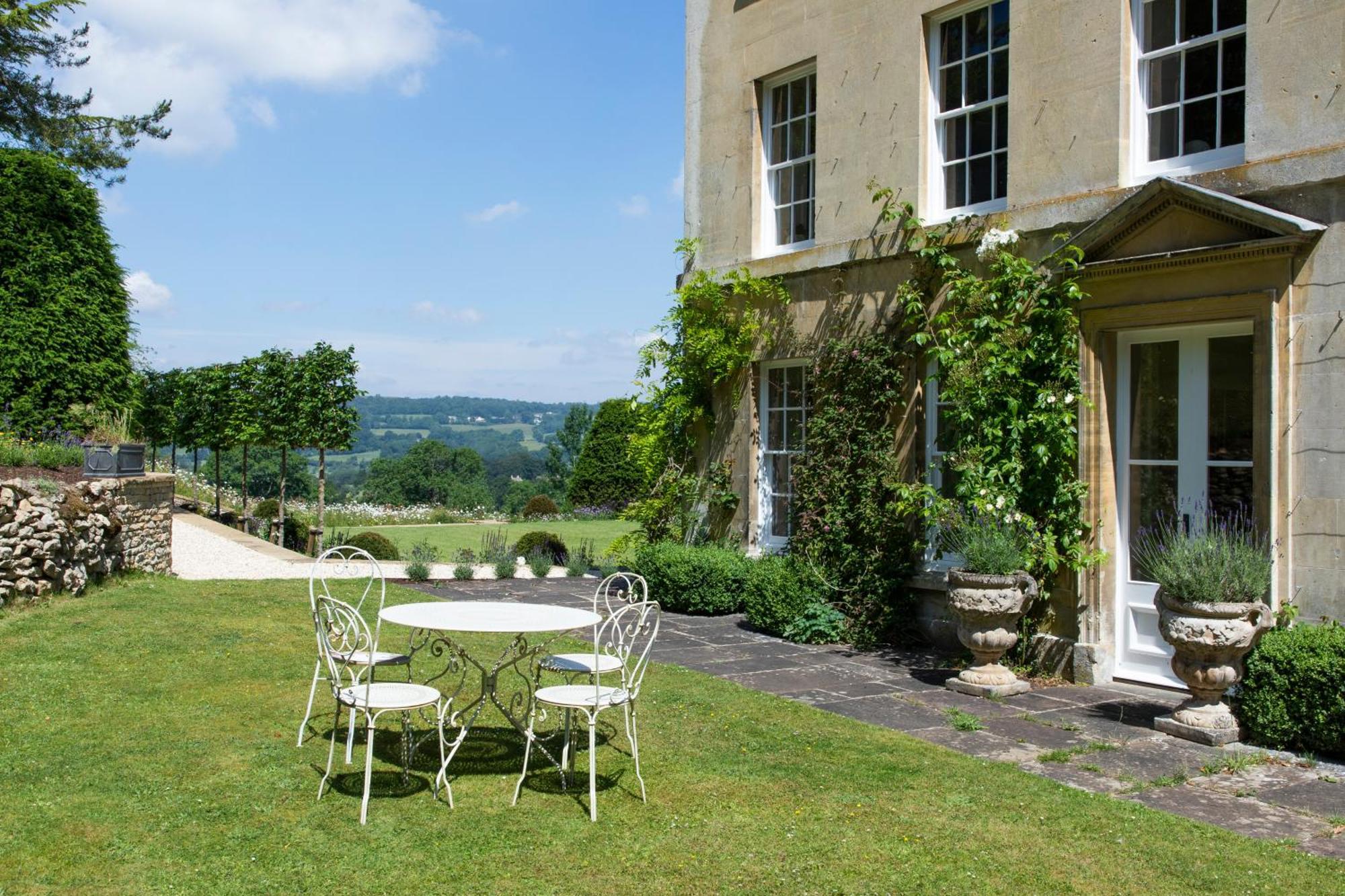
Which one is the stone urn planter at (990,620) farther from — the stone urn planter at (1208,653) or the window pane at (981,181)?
the window pane at (981,181)

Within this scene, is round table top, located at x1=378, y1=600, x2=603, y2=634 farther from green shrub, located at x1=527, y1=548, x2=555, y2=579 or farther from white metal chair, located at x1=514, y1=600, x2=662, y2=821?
green shrub, located at x1=527, y1=548, x2=555, y2=579

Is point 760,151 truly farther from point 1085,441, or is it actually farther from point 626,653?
point 626,653

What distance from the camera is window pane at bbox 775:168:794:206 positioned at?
11805 millimetres

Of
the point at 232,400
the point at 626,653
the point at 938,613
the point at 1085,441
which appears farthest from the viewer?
the point at 232,400

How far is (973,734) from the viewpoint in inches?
267

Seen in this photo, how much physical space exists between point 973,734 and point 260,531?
18.2m

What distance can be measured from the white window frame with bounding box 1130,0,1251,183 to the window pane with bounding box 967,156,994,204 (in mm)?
1522

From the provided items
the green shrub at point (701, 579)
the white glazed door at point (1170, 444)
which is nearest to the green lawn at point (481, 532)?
the green shrub at point (701, 579)

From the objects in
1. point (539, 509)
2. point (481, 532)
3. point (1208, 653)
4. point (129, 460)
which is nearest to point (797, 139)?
point (1208, 653)

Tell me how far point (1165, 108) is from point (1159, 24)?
67cm

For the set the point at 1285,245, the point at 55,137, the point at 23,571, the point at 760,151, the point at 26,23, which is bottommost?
the point at 23,571

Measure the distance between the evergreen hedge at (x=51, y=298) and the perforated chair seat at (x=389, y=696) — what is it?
12.8 metres

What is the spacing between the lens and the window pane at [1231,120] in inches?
296

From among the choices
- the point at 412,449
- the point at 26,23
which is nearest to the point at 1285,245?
the point at 26,23
